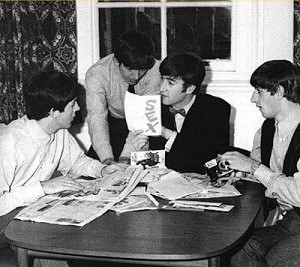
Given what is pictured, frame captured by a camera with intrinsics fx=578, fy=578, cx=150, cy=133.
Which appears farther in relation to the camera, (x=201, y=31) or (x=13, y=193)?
(x=201, y=31)

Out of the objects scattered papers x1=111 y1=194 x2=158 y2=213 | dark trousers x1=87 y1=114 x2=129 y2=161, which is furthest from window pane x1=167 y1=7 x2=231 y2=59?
scattered papers x1=111 y1=194 x2=158 y2=213

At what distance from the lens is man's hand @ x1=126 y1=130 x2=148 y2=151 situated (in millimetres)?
2845

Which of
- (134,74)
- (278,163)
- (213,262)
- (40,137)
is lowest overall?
(213,262)

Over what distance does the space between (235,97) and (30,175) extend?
1713mm

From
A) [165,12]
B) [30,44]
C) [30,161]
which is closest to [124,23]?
[165,12]

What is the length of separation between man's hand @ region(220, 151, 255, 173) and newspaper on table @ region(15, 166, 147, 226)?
1.25 ft

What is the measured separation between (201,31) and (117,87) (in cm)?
85

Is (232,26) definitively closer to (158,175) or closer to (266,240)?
(158,175)

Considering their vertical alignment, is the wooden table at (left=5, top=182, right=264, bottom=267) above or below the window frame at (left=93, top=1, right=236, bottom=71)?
below

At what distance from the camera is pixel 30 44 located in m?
3.84

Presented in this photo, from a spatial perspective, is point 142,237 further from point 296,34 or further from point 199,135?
point 296,34

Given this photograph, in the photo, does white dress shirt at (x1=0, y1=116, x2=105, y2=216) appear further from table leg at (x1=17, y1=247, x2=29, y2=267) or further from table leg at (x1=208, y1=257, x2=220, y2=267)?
table leg at (x1=208, y1=257, x2=220, y2=267)

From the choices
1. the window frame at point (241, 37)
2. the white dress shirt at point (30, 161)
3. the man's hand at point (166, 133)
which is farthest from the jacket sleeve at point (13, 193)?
the window frame at point (241, 37)

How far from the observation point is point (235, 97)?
378 centimetres
